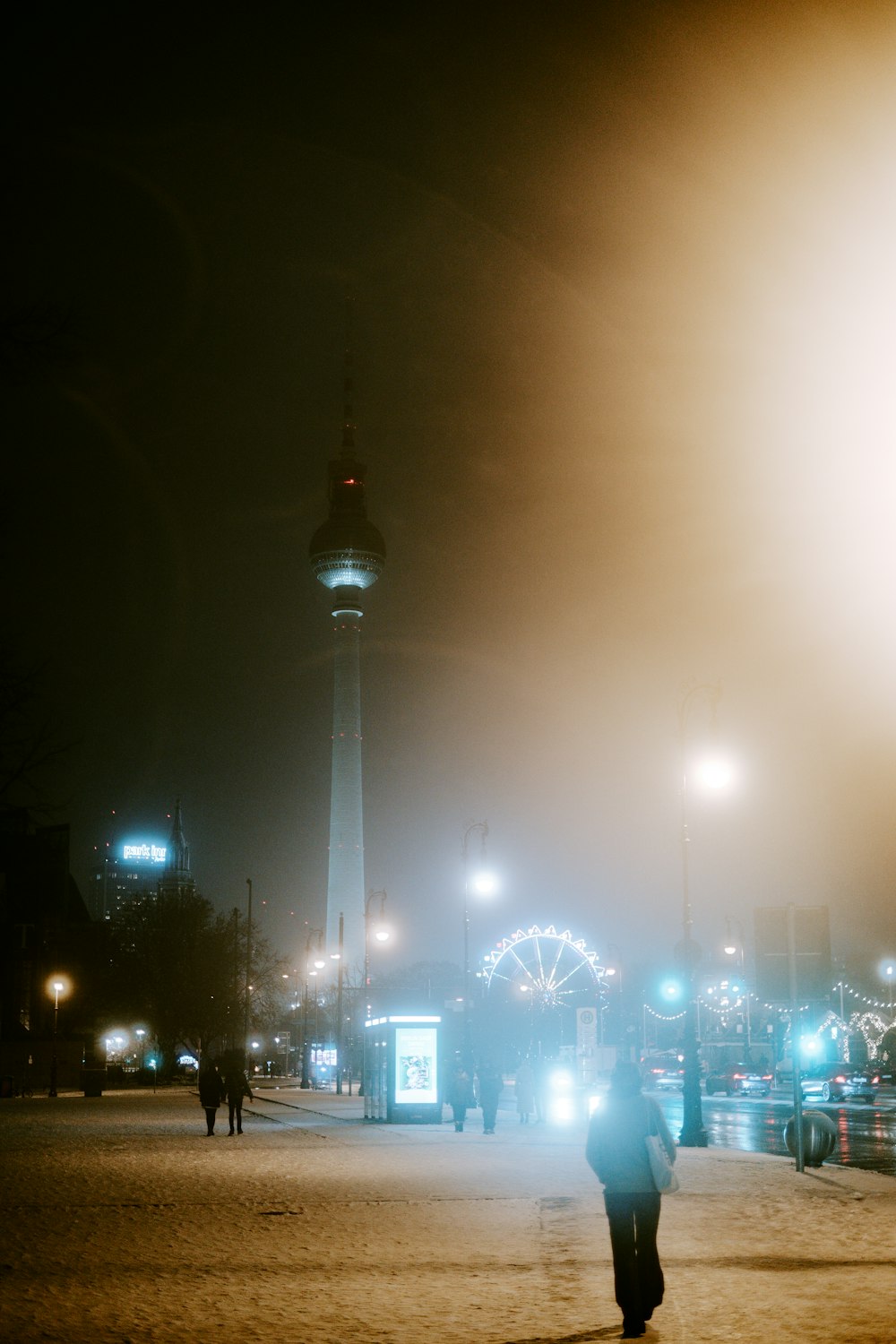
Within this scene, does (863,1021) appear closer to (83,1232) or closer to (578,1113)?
(578,1113)

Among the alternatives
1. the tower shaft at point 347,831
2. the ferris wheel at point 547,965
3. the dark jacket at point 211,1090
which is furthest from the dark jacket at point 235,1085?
the tower shaft at point 347,831

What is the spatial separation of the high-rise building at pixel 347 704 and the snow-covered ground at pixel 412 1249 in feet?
431

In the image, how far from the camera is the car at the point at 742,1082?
64700 millimetres

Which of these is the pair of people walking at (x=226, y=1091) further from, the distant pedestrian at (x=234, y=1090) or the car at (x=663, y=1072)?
the car at (x=663, y=1072)

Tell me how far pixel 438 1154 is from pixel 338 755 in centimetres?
14810

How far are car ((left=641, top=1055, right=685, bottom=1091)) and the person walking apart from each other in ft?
193

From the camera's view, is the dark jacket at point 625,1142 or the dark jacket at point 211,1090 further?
the dark jacket at point 211,1090

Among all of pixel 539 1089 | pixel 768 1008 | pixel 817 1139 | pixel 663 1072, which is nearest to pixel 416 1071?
pixel 539 1089

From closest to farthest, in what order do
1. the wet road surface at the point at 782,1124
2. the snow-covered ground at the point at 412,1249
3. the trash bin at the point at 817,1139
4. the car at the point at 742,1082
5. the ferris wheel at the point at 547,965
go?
the snow-covered ground at the point at 412,1249
the trash bin at the point at 817,1139
the wet road surface at the point at 782,1124
the car at the point at 742,1082
the ferris wheel at the point at 547,965

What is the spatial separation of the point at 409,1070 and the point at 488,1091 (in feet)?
13.4

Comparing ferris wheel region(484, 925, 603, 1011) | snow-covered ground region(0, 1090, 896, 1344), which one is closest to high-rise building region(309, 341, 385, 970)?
ferris wheel region(484, 925, 603, 1011)

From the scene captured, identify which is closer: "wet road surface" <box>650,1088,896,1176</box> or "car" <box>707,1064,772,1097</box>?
"wet road surface" <box>650,1088,896,1176</box>

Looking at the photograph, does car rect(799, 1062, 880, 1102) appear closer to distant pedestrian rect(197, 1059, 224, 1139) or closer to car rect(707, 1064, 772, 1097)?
car rect(707, 1064, 772, 1097)

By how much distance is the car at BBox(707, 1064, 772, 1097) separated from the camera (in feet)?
212
